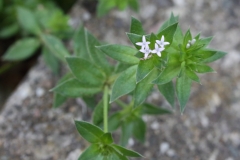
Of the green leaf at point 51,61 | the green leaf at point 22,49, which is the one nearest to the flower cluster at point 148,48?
the green leaf at point 51,61

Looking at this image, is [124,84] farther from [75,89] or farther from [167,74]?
[75,89]

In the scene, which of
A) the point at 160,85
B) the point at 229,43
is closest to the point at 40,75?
the point at 160,85

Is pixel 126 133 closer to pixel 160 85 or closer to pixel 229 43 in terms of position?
pixel 160 85

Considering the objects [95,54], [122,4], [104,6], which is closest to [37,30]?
[104,6]

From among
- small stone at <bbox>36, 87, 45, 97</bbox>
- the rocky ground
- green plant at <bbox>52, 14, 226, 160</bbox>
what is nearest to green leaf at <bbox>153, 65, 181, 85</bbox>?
green plant at <bbox>52, 14, 226, 160</bbox>

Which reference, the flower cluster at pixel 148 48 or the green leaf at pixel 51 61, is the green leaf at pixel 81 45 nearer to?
the green leaf at pixel 51 61

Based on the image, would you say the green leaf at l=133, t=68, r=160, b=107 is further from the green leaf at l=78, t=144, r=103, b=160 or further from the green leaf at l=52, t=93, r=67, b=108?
the green leaf at l=52, t=93, r=67, b=108

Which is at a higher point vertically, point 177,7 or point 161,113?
point 177,7

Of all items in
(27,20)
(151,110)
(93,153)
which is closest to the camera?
(93,153)
